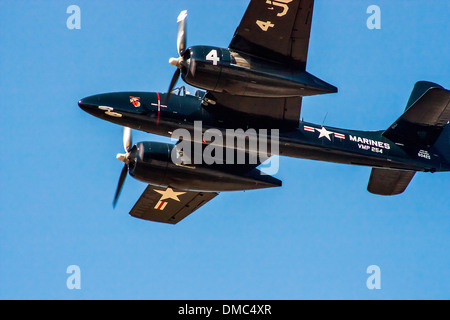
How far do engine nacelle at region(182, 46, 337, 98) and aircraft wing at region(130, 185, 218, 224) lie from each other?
8826 millimetres

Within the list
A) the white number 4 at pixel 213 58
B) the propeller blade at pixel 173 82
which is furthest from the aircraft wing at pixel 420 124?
the propeller blade at pixel 173 82

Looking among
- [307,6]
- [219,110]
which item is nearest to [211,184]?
[219,110]

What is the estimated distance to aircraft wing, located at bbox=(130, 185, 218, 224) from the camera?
110 ft

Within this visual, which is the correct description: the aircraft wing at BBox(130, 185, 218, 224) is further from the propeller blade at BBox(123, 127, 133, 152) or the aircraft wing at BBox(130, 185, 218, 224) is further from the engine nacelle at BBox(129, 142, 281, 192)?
the propeller blade at BBox(123, 127, 133, 152)

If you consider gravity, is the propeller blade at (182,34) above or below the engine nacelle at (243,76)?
above

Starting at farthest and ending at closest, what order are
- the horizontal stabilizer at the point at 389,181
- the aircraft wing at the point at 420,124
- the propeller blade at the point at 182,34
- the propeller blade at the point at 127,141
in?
the horizontal stabilizer at the point at 389,181, the propeller blade at the point at 127,141, the aircraft wing at the point at 420,124, the propeller blade at the point at 182,34

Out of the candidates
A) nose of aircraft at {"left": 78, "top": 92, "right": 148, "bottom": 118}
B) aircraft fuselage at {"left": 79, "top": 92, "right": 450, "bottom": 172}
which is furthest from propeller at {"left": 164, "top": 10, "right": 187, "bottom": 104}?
nose of aircraft at {"left": 78, "top": 92, "right": 148, "bottom": 118}

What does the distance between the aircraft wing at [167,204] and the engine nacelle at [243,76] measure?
8826mm

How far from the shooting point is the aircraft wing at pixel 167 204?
33656 millimetres

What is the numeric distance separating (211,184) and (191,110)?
483cm

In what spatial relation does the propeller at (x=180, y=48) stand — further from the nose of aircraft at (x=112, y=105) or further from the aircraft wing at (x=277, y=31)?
the aircraft wing at (x=277, y=31)

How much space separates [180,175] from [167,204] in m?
3.94

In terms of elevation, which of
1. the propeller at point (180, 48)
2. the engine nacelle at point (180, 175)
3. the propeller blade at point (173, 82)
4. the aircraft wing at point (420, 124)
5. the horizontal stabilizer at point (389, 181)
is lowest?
the horizontal stabilizer at point (389, 181)

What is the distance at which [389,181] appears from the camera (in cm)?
3173
